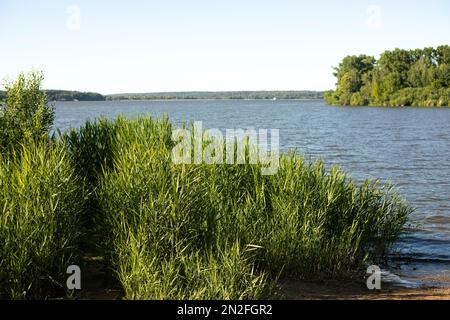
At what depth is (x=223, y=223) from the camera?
8773 mm

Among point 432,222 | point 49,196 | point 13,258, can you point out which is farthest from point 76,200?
point 432,222

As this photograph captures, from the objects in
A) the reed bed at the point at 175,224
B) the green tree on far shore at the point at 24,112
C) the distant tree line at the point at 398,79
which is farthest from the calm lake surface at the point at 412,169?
the distant tree line at the point at 398,79

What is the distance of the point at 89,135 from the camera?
11.4 meters

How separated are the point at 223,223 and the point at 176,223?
105cm

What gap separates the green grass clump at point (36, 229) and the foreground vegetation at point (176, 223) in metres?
0.02

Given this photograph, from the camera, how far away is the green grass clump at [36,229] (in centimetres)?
745

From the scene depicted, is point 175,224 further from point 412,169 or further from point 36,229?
point 412,169

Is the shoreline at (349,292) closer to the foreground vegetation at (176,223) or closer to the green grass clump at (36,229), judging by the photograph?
the foreground vegetation at (176,223)

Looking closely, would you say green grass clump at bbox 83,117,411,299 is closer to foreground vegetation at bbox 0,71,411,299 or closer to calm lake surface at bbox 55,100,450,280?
foreground vegetation at bbox 0,71,411,299

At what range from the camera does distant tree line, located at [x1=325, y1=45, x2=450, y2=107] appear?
10712 cm

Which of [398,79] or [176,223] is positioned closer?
[176,223]

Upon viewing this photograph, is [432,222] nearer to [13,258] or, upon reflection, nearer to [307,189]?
[307,189]

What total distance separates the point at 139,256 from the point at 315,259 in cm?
320

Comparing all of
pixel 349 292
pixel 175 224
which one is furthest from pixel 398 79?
pixel 175 224
